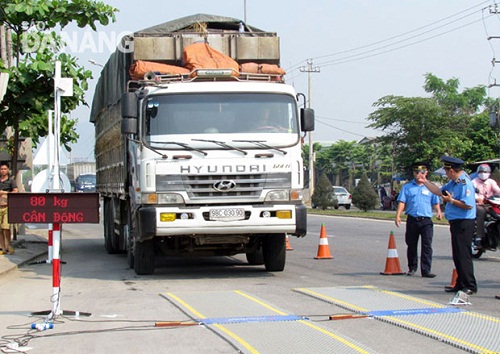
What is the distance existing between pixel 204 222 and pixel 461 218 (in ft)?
12.3

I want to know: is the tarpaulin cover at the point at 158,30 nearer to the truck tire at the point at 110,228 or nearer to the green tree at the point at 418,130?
the truck tire at the point at 110,228

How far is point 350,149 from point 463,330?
82.3m

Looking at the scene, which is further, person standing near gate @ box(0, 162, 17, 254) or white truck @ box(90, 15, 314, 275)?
person standing near gate @ box(0, 162, 17, 254)

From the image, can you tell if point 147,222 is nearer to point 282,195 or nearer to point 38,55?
point 282,195

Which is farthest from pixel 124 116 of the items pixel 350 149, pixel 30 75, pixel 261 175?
pixel 350 149

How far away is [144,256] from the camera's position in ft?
42.6

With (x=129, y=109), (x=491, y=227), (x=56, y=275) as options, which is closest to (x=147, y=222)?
(x=129, y=109)

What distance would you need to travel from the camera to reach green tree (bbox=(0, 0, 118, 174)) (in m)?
15.9

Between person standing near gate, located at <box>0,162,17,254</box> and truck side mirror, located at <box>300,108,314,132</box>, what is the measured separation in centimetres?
622

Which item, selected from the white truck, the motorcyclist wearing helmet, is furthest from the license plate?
the motorcyclist wearing helmet

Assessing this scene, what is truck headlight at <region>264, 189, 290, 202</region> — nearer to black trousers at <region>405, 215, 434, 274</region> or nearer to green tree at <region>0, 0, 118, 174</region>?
black trousers at <region>405, 215, 434, 274</region>

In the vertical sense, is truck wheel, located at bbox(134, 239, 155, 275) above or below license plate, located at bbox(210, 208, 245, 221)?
below

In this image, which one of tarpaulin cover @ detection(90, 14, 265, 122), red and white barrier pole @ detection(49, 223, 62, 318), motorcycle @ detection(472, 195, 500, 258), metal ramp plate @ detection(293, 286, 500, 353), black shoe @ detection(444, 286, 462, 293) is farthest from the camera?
motorcycle @ detection(472, 195, 500, 258)

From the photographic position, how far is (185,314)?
346 inches
